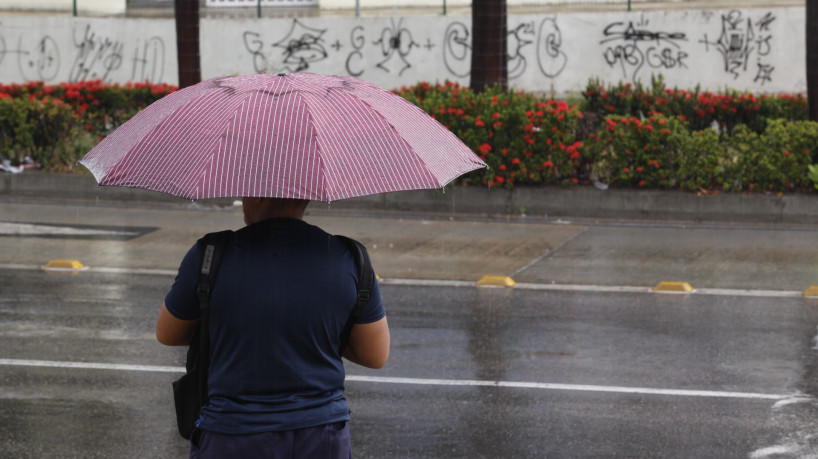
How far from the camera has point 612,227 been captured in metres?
13.8

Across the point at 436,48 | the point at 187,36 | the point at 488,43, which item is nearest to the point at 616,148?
the point at 488,43

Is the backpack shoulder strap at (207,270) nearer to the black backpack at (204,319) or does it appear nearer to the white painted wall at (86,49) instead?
the black backpack at (204,319)

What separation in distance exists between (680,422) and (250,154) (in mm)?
4245

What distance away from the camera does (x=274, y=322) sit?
10.5ft

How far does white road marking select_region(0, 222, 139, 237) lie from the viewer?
1330 centimetres

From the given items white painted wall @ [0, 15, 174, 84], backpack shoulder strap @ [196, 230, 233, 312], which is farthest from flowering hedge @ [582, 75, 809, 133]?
backpack shoulder strap @ [196, 230, 233, 312]

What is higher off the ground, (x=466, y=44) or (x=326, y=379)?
(x=466, y=44)

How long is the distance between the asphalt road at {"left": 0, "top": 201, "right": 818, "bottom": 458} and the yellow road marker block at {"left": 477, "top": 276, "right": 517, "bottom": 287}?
4.5 inches

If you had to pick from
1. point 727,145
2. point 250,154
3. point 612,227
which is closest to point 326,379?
point 250,154

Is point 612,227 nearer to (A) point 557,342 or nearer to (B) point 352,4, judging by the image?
(A) point 557,342

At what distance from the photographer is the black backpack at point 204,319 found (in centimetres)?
319

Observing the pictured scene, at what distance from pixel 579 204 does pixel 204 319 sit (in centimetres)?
1150

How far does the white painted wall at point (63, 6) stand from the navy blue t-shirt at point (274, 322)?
23.8m

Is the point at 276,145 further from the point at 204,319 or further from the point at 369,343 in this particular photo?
the point at 369,343
